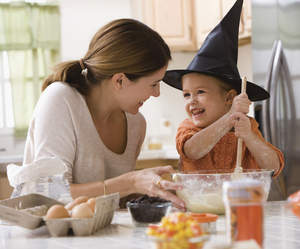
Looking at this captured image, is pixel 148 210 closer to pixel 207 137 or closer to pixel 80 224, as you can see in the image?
pixel 80 224

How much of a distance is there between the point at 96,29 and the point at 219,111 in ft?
8.19

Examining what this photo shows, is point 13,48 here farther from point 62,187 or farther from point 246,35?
point 62,187

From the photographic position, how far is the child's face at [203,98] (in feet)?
6.93

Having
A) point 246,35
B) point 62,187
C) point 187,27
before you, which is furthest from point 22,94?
point 62,187

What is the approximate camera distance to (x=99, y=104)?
2.22m

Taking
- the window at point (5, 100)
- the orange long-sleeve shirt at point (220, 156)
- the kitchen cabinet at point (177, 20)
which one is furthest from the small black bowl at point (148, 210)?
the window at point (5, 100)

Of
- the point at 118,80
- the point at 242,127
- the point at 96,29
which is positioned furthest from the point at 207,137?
the point at 96,29

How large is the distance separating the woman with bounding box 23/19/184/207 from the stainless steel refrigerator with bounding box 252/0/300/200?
1.08 meters

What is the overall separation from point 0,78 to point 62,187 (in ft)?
9.50

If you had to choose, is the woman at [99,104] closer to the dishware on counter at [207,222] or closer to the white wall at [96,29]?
the dishware on counter at [207,222]

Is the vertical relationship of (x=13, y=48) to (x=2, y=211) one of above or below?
above

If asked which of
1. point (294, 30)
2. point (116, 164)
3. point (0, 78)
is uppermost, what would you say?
point (294, 30)

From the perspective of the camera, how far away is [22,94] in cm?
414

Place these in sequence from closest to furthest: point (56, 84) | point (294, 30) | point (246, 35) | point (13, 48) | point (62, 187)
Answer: point (62, 187) < point (56, 84) < point (294, 30) < point (246, 35) < point (13, 48)
